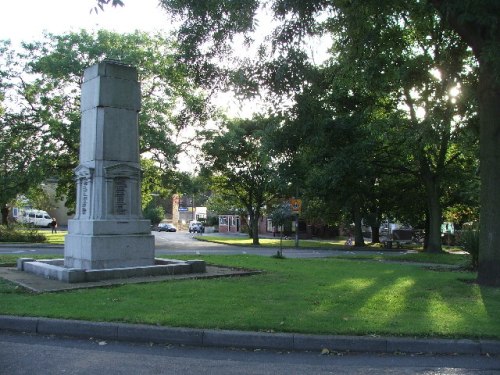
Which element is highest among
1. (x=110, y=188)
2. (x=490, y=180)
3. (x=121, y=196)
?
(x=490, y=180)

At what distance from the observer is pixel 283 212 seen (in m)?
44.3

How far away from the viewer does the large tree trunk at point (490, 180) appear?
10.8m

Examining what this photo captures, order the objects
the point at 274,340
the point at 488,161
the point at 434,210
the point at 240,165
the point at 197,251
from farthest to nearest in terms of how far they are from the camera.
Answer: the point at 240,165, the point at 434,210, the point at 197,251, the point at 488,161, the point at 274,340

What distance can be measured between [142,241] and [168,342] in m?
6.67

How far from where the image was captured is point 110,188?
1255 centimetres

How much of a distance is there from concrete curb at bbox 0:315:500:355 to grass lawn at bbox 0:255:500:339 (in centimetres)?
24

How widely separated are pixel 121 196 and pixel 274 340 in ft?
24.8

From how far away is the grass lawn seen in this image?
22.3 feet

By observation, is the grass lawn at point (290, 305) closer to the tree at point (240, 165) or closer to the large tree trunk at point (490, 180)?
the large tree trunk at point (490, 180)

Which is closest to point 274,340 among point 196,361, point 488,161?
point 196,361

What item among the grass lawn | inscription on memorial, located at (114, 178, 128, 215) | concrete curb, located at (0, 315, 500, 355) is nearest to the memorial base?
inscription on memorial, located at (114, 178, 128, 215)

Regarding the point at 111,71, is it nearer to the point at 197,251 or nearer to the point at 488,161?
the point at 488,161

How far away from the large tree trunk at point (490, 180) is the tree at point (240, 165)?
2482 centimetres

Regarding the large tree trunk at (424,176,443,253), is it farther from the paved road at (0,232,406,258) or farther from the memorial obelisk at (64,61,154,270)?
the memorial obelisk at (64,61,154,270)
